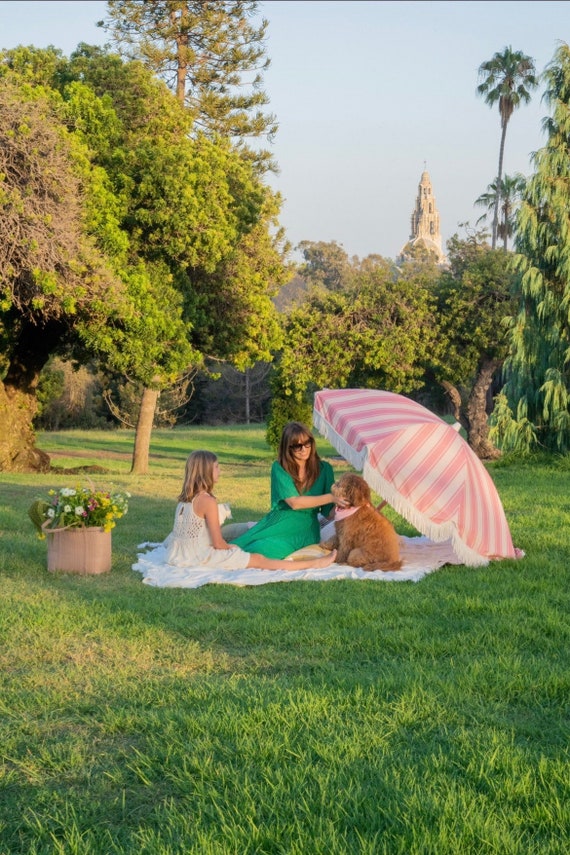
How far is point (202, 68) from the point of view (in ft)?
84.2

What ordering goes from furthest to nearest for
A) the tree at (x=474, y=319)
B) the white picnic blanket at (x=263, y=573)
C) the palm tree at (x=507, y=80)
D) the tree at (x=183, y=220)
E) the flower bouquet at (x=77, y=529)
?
the palm tree at (x=507, y=80)
the tree at (x=474, y=319)
the tree at (x=183, y=220)
the flower bouquet at (x=77, y=529)
the white picnic blanket at (x=263, y=573)

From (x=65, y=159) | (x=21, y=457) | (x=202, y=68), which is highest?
(x=202, y=68)

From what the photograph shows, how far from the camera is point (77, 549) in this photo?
8.16 metres

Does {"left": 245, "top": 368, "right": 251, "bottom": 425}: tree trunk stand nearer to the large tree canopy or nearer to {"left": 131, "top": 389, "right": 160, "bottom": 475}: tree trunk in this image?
{"left": 131, "top": 389, "right": 160, "bottom": 475}: tree trunk

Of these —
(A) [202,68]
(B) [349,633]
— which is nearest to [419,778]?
(B) [349,633]

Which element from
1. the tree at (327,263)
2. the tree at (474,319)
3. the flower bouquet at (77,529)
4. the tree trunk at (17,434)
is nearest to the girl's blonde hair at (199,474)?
the flower bouquet at (77,529)

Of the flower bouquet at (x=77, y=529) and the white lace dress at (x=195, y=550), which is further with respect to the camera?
the white lace dress at (x=195, y=550)

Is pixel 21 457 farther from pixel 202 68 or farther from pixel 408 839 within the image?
pixel 408 839

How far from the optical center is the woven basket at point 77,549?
812 cm

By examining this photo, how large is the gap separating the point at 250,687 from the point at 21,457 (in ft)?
56.7

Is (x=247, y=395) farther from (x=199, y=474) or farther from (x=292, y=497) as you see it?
(x=199, y=474)

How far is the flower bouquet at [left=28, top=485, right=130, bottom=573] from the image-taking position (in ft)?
26.6

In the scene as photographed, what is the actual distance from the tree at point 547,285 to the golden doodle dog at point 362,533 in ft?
38.4

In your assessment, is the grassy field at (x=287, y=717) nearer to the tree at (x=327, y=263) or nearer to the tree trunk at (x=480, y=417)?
the tree trunk at (x=480, y=417)
